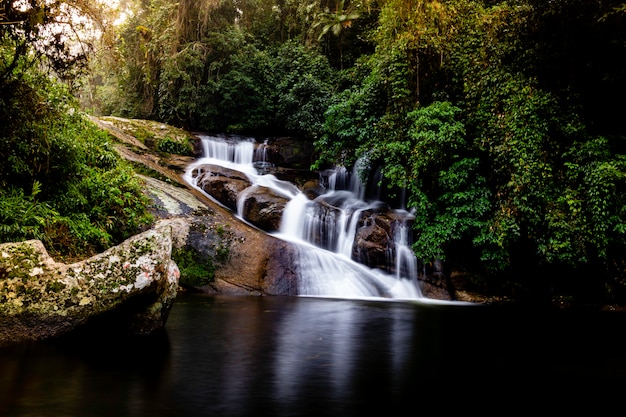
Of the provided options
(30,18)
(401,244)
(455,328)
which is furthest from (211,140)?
(455,328)

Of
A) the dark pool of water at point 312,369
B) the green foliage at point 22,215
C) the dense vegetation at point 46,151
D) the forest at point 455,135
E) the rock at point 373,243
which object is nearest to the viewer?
the dark pool of water at point 312,369

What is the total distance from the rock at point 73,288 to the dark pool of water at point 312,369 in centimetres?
23

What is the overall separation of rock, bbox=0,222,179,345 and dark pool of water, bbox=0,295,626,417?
235mm

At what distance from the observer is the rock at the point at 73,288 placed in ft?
16.3

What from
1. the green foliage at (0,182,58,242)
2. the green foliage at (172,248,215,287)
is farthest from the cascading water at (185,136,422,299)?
the green foliage at (0,182,58,242)

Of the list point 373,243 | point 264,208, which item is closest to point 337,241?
point 373,243

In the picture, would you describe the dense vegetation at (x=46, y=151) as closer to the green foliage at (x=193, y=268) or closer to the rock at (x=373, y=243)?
the green foliage at (x=193, y=268)

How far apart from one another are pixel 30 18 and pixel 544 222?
1035 cm

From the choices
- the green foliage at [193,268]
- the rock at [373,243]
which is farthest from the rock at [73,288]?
the rock at [373,243]

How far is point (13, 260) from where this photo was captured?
510 centimetres

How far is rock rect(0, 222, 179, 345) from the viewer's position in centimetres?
497

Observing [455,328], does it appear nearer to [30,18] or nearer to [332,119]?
[30,18]

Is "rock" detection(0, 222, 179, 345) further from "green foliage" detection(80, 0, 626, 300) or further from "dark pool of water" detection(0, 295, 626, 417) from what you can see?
"green foliage" detection(80, 0, 626, 300)

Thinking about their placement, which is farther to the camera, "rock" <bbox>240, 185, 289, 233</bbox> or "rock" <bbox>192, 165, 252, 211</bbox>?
"rock" <bbox>192, 165, 252, 211</bbox>
